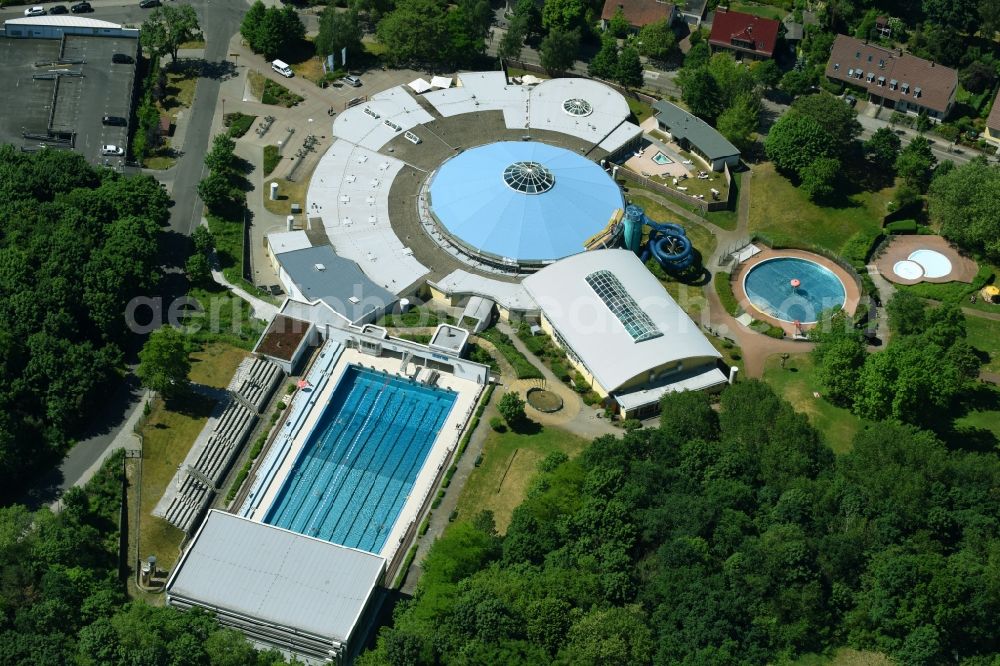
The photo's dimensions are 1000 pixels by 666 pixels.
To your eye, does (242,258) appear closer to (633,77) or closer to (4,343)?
(4,343)

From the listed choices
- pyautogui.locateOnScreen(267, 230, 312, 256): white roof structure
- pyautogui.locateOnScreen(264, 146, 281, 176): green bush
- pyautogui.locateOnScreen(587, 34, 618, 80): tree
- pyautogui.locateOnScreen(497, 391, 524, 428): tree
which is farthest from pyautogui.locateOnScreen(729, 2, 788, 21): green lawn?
pyautogui.locateOnScreen(497, 391, 524, 428): tree

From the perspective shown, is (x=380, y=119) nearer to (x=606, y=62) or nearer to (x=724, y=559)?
(x=606, y=62)

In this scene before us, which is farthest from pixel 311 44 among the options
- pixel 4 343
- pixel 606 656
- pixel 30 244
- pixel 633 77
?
pixel 606 656

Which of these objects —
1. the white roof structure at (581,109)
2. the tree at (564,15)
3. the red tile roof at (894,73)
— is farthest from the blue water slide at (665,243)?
the red tile roof at (894,73)

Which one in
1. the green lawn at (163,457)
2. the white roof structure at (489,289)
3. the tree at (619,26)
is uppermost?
the tree at (619,26)

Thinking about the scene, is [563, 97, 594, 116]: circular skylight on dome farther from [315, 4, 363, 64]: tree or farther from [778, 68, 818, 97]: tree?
[315, 4, 363, 64]: tree

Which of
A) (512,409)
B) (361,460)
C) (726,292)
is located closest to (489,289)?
(512,409)

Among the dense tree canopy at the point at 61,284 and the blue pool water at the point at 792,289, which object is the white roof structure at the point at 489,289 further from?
the dense tree canopy at the point at 61,284
